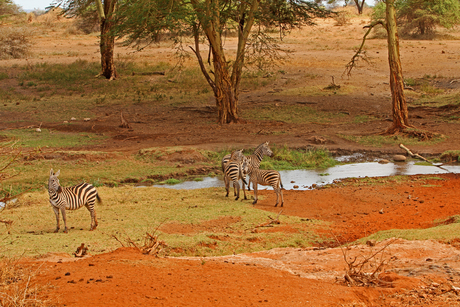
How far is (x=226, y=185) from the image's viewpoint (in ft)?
39.4

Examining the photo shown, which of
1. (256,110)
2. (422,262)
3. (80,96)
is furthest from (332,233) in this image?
(80,96)

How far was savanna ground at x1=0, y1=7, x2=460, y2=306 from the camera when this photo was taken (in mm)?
5086

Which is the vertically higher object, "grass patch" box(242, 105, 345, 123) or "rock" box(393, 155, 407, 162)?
"grass patch" box(242, 105, 345, 123)

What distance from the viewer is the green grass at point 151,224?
7727 mm

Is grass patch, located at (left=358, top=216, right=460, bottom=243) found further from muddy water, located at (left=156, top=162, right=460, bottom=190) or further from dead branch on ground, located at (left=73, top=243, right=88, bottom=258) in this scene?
muddy water, located at (left=156, top=162, right=460, bottom=190)

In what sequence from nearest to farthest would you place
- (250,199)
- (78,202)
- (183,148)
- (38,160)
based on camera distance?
(78,202)
(250,199)
(38,160)
(183,148)

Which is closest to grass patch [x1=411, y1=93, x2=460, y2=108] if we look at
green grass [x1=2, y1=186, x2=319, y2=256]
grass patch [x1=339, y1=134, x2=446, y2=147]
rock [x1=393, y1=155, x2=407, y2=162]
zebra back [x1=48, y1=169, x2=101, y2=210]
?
grass patch [x1=339, y1=134, x2=446, y2=147]

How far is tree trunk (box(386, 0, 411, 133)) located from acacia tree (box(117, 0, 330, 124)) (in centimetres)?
417

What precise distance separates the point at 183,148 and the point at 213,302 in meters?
12.4

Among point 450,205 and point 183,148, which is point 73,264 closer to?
point 450,205

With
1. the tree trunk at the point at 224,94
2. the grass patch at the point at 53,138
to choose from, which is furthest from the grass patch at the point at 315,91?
the grass patch at the point at 53,138

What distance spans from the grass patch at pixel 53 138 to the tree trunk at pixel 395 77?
1199cm

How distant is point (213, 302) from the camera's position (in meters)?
4.70

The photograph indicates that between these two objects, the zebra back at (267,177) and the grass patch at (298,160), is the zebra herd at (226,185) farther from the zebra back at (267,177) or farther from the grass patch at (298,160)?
the grass patch at (298,160)
